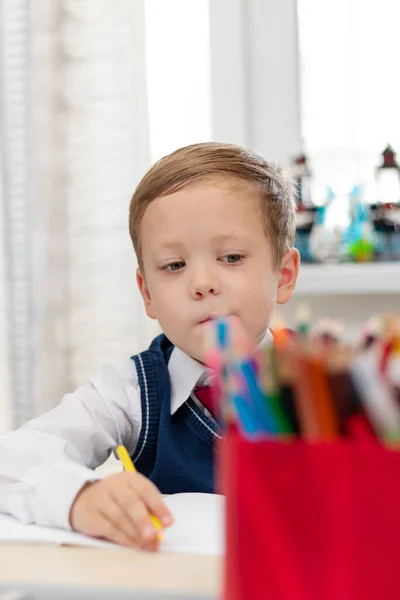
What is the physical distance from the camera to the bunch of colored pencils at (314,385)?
358 millimetres

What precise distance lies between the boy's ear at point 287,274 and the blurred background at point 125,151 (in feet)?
2.60

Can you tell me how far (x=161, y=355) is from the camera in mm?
1018

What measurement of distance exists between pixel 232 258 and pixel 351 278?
3.15 ft

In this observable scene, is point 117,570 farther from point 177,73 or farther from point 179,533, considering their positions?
point 177,73

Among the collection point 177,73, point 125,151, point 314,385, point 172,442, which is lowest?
point 172,442

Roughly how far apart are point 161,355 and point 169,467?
130 mm

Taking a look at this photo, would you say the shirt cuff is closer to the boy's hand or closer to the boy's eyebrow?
the boy's hand

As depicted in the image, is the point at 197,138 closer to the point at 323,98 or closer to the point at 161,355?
the point at 323,98

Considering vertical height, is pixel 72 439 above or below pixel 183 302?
below

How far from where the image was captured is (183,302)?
92 centimetres

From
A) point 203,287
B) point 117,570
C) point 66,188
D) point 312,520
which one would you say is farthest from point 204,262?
point 66,188

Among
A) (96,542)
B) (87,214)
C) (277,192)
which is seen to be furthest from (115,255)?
(96,542)

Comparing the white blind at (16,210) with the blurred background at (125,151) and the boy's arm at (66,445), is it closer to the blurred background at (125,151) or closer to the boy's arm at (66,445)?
the blurred background at (125,151)

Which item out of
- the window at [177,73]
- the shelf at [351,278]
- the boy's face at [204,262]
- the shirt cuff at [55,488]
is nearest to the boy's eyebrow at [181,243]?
the boy's face at [204,262]
